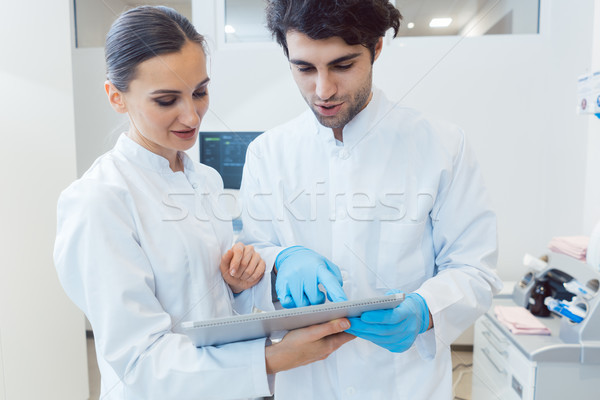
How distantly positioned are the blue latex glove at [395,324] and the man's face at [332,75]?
1.47 ft

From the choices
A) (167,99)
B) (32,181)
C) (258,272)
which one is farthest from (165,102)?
(32,181)

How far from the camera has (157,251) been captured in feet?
2.68

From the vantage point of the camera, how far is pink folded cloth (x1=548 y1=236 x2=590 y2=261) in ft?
5.41

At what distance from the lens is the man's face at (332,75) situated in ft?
3.11

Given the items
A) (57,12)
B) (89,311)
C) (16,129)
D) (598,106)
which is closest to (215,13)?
(57,12)

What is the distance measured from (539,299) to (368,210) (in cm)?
110

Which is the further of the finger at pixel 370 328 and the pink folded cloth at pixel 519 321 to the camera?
the pink folded cloth at pixel 519 321

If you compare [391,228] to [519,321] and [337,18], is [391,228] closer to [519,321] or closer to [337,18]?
[337,18]

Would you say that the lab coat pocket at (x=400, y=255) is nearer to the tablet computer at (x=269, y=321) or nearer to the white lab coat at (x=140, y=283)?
the tablet computer at (x=269, y=321)

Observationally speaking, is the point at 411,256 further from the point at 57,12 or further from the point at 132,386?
the point at 57,12

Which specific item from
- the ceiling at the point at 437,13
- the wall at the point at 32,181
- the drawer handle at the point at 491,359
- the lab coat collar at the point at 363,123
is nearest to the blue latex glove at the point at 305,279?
the lab coat collar at the point at 363,123

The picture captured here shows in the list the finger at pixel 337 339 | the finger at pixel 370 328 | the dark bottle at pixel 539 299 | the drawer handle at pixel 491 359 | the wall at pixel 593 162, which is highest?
the wall at pixel 593 162

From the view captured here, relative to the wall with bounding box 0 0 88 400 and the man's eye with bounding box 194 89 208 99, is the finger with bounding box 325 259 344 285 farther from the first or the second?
the wall with bounding box 0 0 88 400

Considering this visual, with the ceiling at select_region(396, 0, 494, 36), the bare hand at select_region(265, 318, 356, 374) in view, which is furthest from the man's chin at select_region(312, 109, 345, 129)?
the ceiling at select_region(396, 0, 494, 36)
